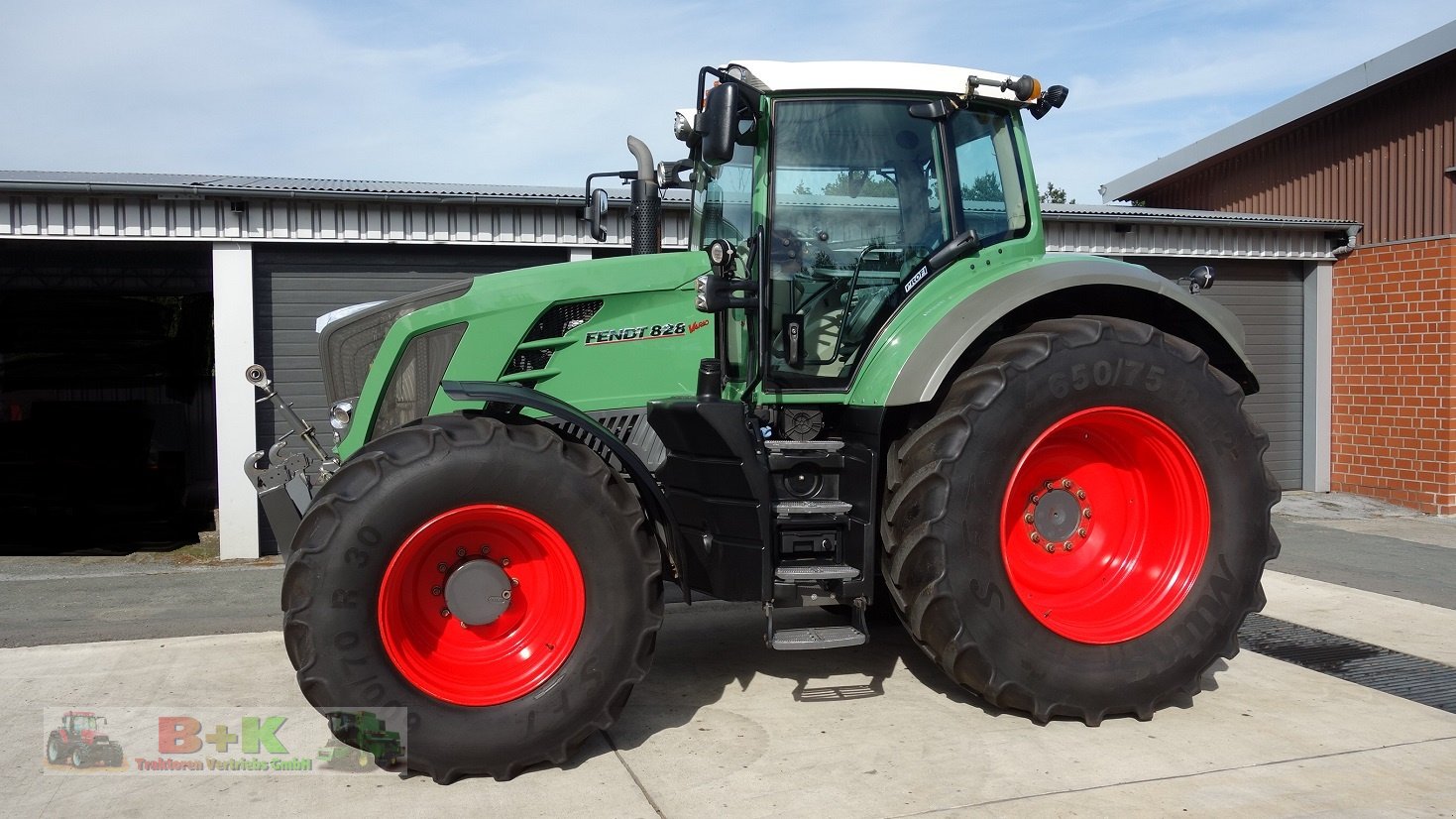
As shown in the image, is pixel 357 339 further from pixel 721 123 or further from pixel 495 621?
pixel 721 123

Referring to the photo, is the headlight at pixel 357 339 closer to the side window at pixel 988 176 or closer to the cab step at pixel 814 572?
the cab step at pixel 814 572

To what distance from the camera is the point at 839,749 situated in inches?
155

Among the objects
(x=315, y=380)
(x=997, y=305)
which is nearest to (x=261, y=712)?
(x=997, y=305)

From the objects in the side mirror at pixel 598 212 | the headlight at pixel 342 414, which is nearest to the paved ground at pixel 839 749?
the headlight at pixel 342 414

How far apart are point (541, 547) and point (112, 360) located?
Answer: 15.3 meters

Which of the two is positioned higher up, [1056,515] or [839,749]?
[1056,515]

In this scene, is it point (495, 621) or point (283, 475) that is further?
point (283, 475)

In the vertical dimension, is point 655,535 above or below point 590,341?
below

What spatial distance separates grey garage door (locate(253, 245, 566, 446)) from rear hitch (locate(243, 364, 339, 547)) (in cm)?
473

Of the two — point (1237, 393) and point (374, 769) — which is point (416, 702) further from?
point (1237, 393)

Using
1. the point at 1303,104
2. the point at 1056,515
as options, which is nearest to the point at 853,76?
the point at 1056,515

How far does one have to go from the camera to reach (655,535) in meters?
3.96

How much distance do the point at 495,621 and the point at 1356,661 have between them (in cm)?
403

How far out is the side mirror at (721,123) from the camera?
148 inches
